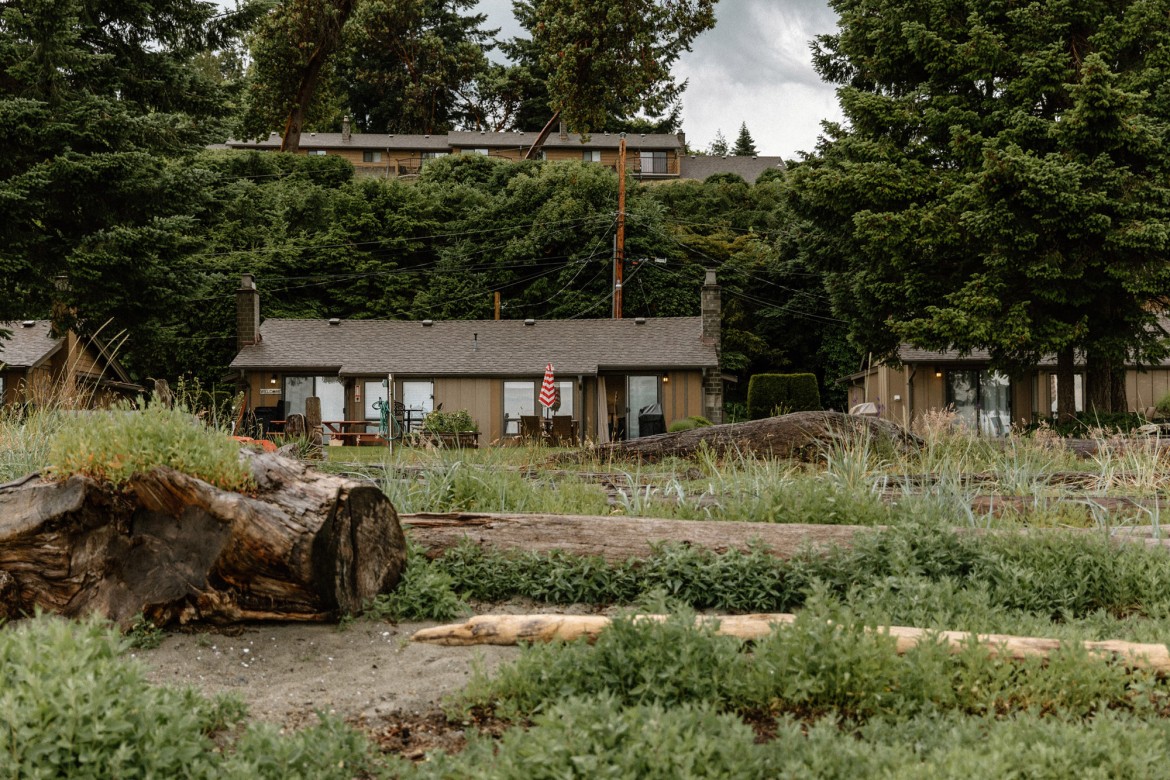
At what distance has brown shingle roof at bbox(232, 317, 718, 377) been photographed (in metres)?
26.8

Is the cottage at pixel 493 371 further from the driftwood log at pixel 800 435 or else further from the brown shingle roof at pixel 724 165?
the brown shingle roof at pixel 724 165

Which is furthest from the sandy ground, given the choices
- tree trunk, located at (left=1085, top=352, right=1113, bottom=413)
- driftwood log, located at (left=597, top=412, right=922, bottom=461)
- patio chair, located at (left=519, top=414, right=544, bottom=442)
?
patio chair, located at (left=519, top=414, right=544, bottom=442)

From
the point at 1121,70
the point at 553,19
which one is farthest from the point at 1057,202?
the point at 553,19

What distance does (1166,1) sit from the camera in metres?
16.9

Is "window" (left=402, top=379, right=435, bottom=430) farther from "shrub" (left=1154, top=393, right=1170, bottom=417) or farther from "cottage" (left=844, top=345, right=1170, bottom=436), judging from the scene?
"shrub" (left=1154, top=393, right=1170, bottom=417)

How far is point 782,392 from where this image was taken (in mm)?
27516

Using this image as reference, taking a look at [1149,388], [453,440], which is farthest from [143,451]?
[1149,388]

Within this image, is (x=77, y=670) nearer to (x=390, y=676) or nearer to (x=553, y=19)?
(x=390, y=676)

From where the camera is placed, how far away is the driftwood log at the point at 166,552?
4520 millimetres

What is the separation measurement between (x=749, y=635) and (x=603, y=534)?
155 cm

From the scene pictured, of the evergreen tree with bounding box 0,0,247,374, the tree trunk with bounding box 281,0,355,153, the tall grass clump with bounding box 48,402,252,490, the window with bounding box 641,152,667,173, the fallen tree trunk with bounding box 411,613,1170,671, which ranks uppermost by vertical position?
the window with bounding box 641,152,667,173

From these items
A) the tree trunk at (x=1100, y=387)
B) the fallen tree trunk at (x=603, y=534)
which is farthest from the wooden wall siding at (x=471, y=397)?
the fallen tree trunk at (x=603, y=534)

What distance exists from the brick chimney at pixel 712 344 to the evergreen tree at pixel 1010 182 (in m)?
7.68

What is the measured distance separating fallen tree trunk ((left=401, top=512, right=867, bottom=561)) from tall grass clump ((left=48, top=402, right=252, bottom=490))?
132cm
